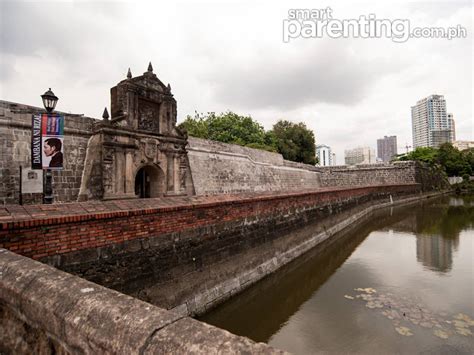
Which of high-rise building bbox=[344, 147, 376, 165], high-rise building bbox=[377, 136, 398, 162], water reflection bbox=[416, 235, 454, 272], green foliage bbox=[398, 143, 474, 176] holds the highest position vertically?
high-rise building bbox=[377, 136, 398, 162]

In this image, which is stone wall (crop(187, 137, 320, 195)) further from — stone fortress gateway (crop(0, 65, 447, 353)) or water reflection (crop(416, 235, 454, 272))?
water reflection (crop(416, 235, 454, 272))

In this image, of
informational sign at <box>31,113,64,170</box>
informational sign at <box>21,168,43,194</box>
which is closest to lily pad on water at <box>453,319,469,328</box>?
informational sign at <box>31,113,64,170</box>

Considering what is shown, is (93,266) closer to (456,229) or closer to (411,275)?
(411,275)

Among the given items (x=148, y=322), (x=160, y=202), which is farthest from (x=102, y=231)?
(x=148, y=322)

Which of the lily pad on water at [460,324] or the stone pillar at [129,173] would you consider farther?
the stone pillar at [129,173]

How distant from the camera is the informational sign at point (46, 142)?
6.09 metres

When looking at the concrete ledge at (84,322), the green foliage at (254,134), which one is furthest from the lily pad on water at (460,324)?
the green foliage at (254,134)

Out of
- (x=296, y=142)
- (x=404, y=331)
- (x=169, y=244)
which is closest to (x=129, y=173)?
(x=169, y=244)

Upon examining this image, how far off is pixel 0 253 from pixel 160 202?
2.57 m

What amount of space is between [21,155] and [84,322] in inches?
331

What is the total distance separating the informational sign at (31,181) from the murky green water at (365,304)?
6.44 m

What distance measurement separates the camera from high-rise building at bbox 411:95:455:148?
267 ft

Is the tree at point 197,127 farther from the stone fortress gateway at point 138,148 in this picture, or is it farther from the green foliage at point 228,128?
the stone fortress gateway at point 138,148

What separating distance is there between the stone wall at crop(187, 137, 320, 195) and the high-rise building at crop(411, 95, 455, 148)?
8454cm
